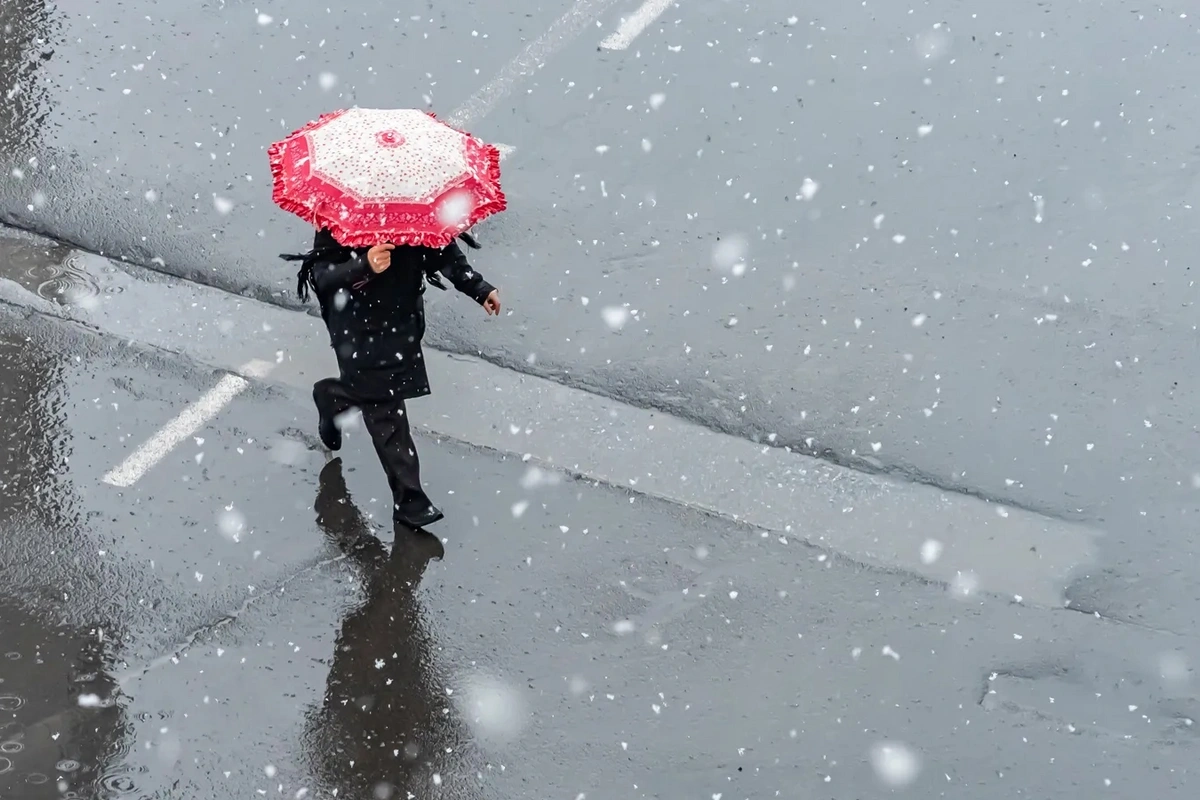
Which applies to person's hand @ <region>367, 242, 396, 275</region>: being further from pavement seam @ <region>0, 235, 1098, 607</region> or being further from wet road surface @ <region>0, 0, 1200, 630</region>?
wet road surface @ <region>0, 0, 1200, 630</region>

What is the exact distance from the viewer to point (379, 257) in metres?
4.54

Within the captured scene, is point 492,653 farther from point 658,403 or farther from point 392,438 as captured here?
point 658,403

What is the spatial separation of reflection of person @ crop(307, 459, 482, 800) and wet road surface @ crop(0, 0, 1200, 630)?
117 centimetres

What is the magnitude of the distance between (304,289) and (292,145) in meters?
0.64

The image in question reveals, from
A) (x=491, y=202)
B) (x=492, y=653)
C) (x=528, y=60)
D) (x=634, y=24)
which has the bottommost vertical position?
(x=492, y=653)

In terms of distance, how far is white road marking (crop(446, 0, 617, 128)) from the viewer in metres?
7.27

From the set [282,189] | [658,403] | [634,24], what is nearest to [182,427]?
[282,189]

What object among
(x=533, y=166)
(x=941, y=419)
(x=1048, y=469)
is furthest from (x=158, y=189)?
(x=1048, y=469)

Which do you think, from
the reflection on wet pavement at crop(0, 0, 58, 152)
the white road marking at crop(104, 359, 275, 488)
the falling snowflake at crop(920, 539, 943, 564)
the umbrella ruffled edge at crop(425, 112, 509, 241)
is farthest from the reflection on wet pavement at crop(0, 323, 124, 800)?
the falling snowflake at crop(920, 539, 943, 564)

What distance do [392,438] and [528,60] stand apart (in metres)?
3.18

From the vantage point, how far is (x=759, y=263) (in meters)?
6.45

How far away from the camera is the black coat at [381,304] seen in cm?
475

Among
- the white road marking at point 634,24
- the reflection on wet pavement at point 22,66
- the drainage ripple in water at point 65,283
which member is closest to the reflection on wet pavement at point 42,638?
the drainage ripple in water at point 65,283

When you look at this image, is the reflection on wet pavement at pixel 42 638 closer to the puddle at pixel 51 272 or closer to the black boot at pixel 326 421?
the puddle at pixel 51 272
